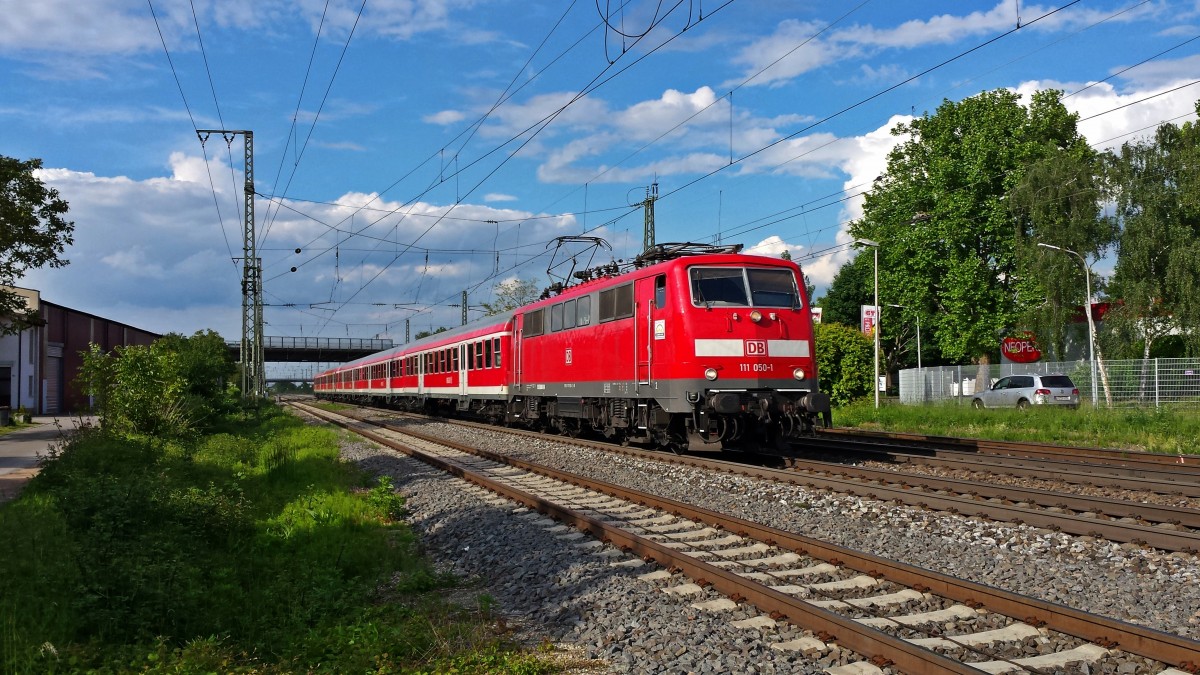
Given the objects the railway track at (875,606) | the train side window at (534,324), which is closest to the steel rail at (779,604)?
the railway track at (875,606)

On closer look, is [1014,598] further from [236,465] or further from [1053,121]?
[1053,121]

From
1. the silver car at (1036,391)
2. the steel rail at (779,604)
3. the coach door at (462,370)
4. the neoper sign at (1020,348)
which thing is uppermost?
the neoper sign at (1020,348)

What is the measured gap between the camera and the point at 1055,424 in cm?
2155

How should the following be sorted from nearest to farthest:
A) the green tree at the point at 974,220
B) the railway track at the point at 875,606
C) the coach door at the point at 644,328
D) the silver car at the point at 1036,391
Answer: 1. the railway track at the point at 875,606
2. the coach door at the point at 644,328
3. the silver car at the point at 1036,391
4. the green tree at the point at 974,220

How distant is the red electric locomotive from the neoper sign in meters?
26.7

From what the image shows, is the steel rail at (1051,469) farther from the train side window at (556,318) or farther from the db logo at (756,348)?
the train side window at (556,318)

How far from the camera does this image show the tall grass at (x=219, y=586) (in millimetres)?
4875

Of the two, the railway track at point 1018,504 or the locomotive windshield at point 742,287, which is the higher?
the locomotive windshield at point 742,287

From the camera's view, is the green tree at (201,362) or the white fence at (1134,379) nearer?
the white fence at (1134,379)

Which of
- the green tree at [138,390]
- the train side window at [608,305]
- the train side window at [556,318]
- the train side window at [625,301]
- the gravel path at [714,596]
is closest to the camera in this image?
the gravel path at [714,596]

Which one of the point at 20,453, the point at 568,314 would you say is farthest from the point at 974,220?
the point at 20,453

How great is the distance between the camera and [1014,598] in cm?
543

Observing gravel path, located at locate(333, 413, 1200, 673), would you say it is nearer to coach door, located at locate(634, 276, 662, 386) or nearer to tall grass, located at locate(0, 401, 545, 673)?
tall grass, located at locate(0, 401, 545, 673)

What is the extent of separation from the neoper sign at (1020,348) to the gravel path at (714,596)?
31.9m
